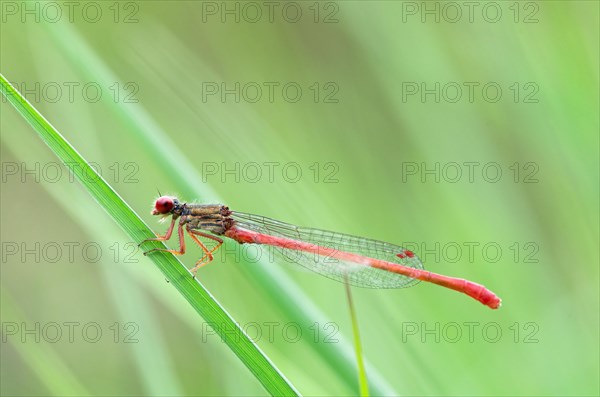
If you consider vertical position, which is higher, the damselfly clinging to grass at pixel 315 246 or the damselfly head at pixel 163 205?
the damselfly head at pixel 163 205

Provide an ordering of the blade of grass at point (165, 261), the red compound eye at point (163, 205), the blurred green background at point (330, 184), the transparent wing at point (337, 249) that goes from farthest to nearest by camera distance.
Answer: the transparent wing at point (337, 249) < the red compound eye at point (163, 205) < the blurred green background at point (330, 184) < the blade of grass at point (165, 261)

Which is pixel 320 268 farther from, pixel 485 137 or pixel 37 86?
pixel 37 86

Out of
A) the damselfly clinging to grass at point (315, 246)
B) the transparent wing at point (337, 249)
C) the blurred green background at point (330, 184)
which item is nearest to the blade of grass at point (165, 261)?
the blurred green background at point (330, 184)

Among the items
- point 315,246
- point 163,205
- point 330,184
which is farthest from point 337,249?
point 163,205

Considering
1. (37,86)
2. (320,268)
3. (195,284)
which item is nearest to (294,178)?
(320,268)

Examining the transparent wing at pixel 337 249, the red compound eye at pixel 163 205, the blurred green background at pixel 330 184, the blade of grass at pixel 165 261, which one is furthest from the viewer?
the transparent wing at pixel 337 249

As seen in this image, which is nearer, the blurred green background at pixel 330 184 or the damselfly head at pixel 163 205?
the blurred green background at pixel 330 184

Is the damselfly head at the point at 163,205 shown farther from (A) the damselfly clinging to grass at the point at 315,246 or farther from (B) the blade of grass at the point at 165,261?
(B) the blade of grass at the point at 165,261
